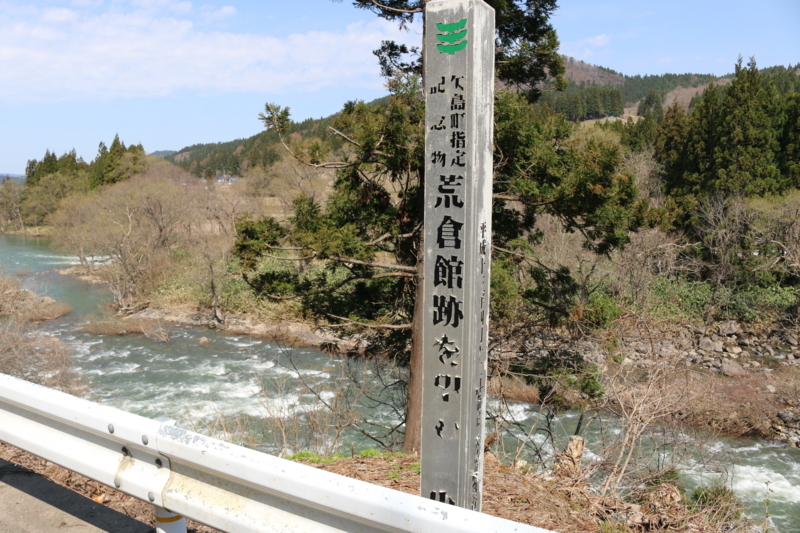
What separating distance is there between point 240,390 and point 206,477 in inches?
489

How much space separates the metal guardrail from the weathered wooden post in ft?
2.67

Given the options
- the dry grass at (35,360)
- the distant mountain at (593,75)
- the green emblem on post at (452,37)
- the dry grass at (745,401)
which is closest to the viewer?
the green emblem on post at (452,37)

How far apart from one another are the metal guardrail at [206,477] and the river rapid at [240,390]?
573cm

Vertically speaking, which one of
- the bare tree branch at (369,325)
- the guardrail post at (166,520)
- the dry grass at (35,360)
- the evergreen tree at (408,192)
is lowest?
the dry grass at (35,360)

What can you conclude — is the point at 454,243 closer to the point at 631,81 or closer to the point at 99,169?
the point at 99,169

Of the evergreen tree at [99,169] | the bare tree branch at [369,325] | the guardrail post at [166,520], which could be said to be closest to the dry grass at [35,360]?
the bare tree branch at [369,325]

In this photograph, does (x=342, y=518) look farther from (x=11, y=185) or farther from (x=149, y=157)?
(x=11, y=185)

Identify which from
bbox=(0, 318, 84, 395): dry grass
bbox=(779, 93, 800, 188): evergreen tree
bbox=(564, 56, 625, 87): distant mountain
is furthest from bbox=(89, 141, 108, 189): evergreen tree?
bbox=(564, 56, 625, 87): distant mountain

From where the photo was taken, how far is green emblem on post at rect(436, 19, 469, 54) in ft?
7.77

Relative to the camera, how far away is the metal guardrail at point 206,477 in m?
1.63

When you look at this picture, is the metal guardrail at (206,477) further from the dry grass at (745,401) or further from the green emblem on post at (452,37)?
the dry grass at (745,401)

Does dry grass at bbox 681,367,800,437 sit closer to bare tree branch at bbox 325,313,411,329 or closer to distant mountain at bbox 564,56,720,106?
bare tree branch at bbox 325,313,411,329

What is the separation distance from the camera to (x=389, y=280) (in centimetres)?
983

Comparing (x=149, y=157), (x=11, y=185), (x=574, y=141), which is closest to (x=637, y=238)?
(x=574, y=141)
